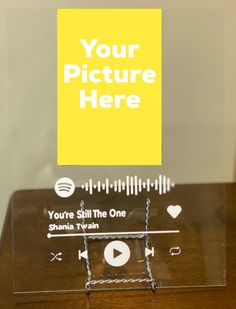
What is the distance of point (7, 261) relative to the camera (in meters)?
0.63

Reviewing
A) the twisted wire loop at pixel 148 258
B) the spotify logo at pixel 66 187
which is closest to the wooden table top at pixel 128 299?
the twisted wire loop at pixel 148 258

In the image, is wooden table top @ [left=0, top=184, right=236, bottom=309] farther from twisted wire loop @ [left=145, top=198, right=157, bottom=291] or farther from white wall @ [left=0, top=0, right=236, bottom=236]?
white wall @ [left=0, top=0, right=236, bottom=236]

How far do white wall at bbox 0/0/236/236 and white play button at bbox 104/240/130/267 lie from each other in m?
0.08

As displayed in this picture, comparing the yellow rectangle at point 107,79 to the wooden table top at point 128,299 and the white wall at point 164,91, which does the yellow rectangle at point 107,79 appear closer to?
the white wall at point 164,91

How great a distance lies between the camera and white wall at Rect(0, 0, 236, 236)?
61cm

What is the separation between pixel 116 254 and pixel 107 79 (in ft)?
0.67

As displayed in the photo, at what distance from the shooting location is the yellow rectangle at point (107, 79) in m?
0.59

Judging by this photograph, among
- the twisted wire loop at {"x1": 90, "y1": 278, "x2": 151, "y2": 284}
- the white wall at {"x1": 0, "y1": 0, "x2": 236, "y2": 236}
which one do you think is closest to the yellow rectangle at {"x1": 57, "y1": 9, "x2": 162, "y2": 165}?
the white wall at {"x1": 0, "y1": 0, "x2": 236, "y2": 236}

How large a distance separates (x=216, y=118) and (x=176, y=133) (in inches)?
2.1

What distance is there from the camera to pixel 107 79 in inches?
23.2

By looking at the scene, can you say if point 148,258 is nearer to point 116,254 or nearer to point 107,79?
point 116,254

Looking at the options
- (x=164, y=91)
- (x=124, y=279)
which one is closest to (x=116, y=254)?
(x=124, y=279)

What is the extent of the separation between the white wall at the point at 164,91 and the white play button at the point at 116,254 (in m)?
0.08

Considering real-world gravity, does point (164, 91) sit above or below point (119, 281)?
above
